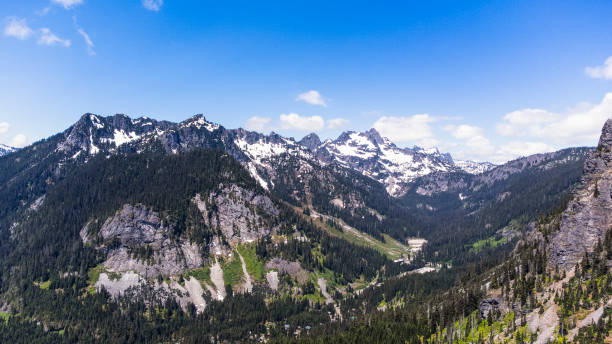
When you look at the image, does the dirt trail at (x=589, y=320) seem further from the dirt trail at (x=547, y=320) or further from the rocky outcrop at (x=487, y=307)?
Result: the rocky outcrop at (x=487, y=307)

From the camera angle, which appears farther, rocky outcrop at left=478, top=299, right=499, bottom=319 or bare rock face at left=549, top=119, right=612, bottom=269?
rocky outcrop at left=478, top=299, right=499, bottom=319

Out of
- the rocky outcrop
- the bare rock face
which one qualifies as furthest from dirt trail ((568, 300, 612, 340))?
the rocky outcrop

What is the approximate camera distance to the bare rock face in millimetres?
122125

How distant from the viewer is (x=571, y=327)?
3839 inches

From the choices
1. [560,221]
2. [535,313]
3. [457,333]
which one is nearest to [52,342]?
[457,333]

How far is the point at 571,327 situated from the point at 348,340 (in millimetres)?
74250

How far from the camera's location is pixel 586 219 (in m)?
126

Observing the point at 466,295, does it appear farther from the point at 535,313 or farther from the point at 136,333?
the point at 136,333

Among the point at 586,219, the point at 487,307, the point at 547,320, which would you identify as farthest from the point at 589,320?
the point at 586,219

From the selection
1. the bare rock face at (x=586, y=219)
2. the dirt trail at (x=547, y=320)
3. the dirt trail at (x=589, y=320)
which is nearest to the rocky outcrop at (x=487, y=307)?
the dirt trail at (x=547, y=320)

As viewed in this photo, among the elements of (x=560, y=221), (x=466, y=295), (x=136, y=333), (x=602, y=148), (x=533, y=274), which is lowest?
(x=136, y=333)

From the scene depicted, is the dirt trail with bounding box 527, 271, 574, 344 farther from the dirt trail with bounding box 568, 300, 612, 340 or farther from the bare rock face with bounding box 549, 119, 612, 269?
the bare rock face with bounding box 549, 119, 612, 269

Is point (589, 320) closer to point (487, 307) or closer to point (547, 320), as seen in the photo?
point (547, 320)

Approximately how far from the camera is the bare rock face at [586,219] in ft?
401
